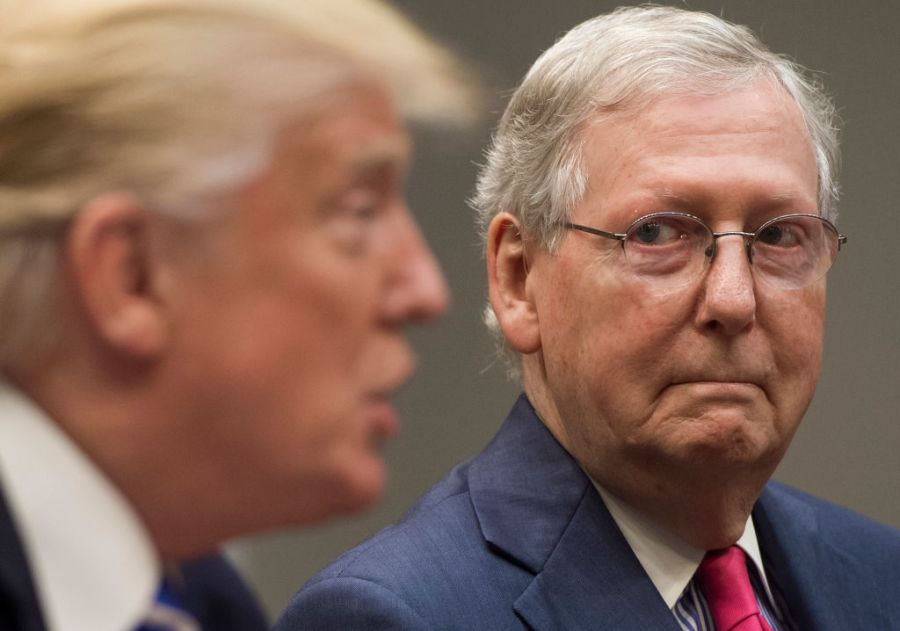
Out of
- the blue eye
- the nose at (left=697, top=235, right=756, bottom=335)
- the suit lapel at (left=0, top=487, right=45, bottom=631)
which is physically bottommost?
the nose at (left=697, top=235, right=756, bottom=335)

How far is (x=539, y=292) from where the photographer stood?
2182 mm

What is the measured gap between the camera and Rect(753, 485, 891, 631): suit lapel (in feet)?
7.54

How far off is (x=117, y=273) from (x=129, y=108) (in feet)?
0.36

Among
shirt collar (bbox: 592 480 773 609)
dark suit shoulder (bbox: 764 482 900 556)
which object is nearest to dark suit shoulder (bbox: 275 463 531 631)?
shirt collar (bbox: 592 480 773 609)

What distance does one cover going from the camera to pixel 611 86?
212 cm

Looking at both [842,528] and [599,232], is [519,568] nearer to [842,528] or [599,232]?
[599,232]

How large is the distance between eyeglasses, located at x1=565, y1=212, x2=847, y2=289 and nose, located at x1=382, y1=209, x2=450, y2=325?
3.61 feet

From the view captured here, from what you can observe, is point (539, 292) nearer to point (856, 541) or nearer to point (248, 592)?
Result: point (856, 541)

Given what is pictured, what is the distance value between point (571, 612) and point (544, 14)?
198cm

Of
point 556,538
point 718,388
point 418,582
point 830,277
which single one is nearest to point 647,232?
point 718,388

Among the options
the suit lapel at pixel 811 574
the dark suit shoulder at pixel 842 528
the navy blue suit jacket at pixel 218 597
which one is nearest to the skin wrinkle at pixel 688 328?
the suit lapel at pixel 811 574

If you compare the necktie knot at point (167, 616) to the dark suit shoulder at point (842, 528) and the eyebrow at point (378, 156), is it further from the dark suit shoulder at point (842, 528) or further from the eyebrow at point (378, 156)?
the dark suit shoulder at point (842, 528)

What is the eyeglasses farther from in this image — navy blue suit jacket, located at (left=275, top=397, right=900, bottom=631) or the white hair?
navy blue suit jacket, located at (left=275, top=397, right=900, bottom=631)

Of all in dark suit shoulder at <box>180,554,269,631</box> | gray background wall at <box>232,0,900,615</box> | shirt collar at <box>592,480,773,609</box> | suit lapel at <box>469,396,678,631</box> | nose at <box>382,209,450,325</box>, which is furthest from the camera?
gray background wall at <box>232,0,900,615</box>
